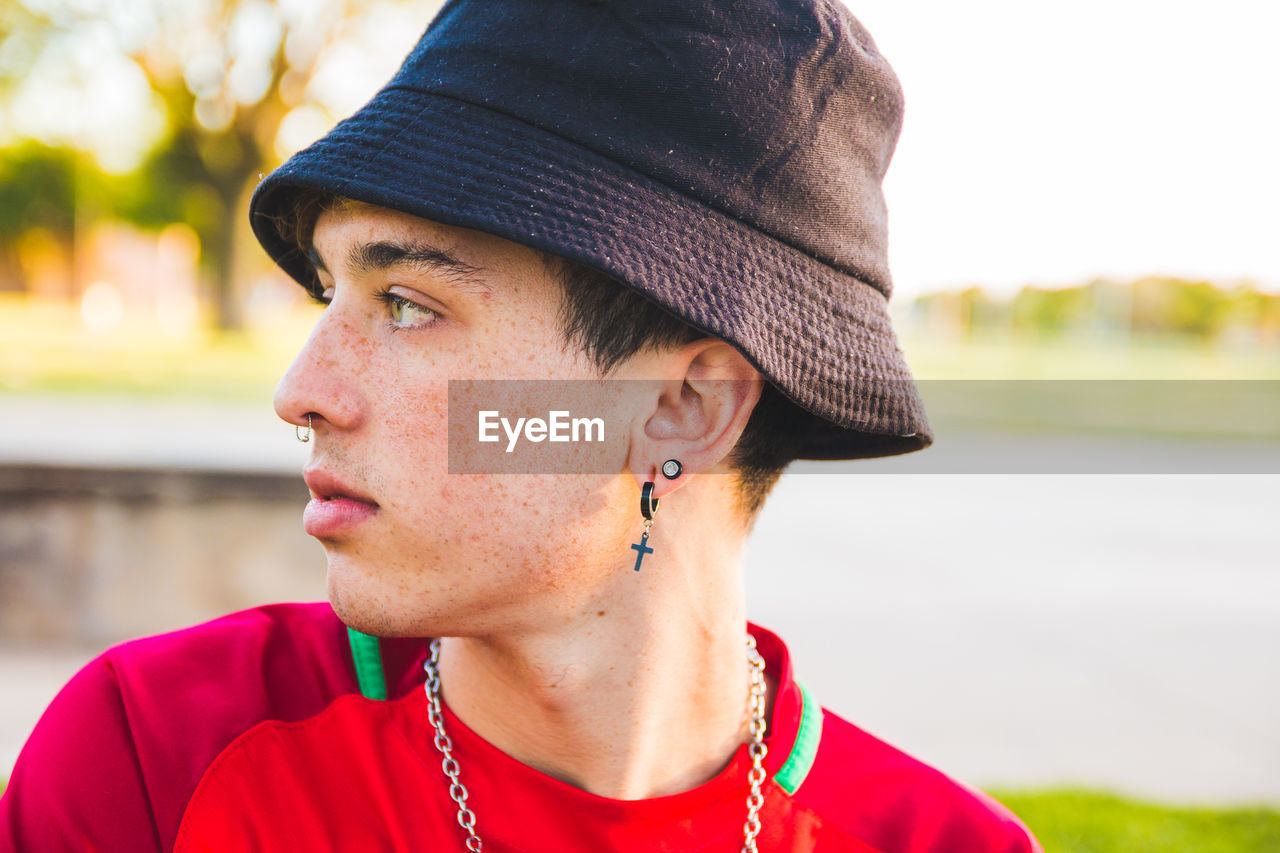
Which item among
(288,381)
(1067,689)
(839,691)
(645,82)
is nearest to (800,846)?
(288,381)

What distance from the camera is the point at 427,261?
158cm

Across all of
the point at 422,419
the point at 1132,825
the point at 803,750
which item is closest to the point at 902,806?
the point at 803,750

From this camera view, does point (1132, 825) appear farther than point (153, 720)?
Yes

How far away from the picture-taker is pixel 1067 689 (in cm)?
594

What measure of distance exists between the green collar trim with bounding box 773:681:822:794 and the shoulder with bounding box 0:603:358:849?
0.78 m

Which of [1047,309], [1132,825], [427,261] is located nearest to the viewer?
[427,261]

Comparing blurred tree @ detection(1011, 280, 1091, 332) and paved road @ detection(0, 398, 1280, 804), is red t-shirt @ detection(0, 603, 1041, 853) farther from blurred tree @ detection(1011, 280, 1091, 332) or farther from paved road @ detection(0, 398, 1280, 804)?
blurred tree @ detection(1011, 280, 1091, 332)

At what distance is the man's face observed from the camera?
1.61m

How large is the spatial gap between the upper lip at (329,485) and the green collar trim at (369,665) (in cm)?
34

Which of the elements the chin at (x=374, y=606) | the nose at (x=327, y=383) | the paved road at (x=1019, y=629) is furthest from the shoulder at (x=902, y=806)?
the paved road at (x=1019, y=629)

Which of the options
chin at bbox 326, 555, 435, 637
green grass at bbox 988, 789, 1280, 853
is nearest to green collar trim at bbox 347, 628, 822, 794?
chin at bbox 326, 555, 435, 637
